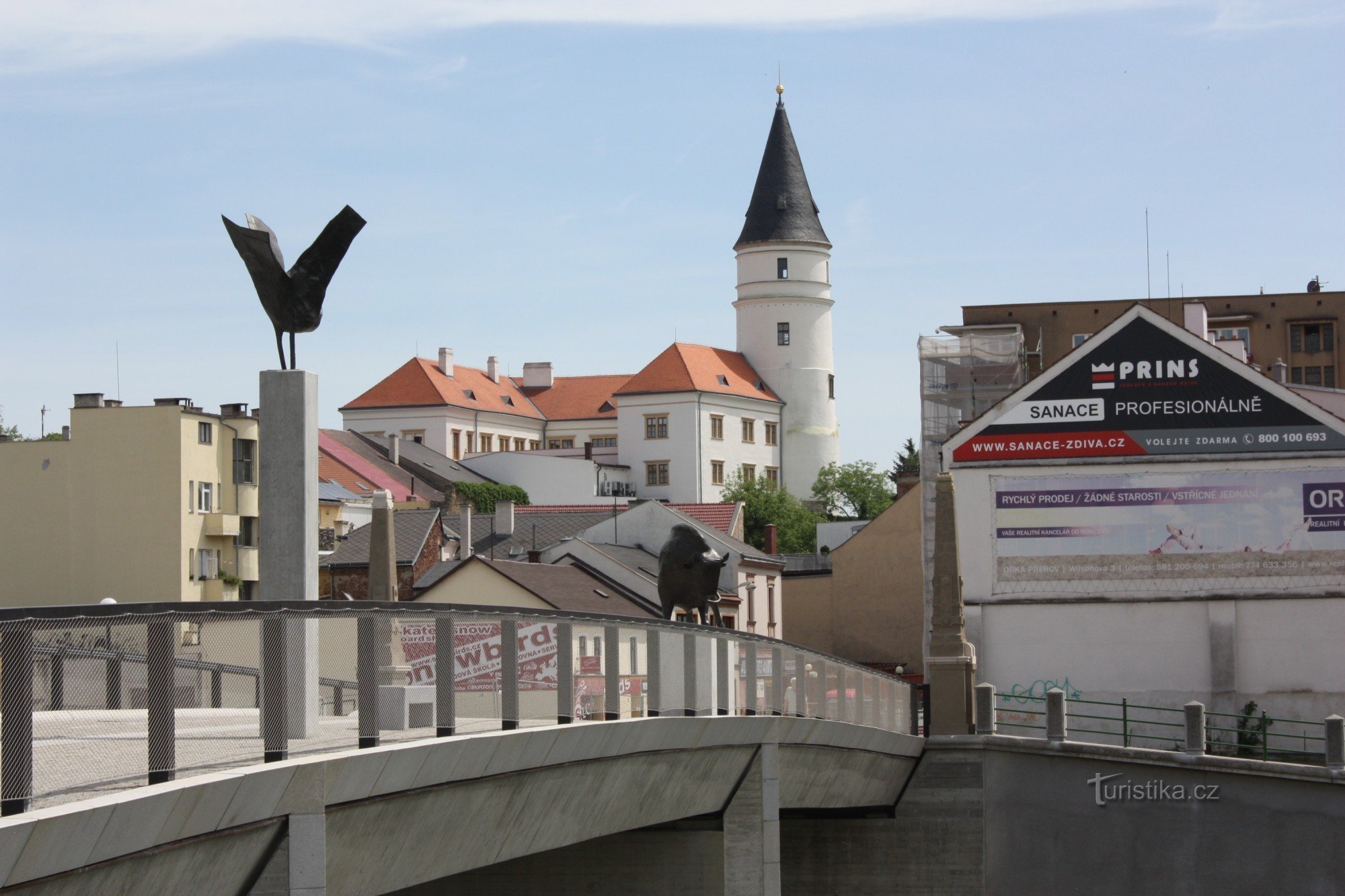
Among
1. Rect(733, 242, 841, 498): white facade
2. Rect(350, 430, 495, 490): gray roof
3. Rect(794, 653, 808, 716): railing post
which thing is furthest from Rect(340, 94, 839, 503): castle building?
Rect(794, 653, 808, 716): railing post

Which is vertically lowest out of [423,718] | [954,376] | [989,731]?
[989,731]

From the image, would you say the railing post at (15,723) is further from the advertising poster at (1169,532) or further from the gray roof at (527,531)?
the gray roof at (527,531)

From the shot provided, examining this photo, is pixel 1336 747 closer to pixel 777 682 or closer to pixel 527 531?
pixel 777 682

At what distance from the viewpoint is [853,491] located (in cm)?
13250

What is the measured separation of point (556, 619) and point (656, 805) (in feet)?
14.5

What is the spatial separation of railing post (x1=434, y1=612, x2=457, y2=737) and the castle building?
119 meters

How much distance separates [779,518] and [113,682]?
362ft

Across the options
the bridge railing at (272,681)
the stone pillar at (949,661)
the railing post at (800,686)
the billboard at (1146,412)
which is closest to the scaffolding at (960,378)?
the billboard at (1146,412)

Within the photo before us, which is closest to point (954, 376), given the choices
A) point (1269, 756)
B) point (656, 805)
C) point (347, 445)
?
point (1269, 756)

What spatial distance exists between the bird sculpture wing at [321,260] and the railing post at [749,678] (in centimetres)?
707

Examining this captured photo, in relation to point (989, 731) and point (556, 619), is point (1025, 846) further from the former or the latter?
point (556, 619)

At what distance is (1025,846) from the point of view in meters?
32.9

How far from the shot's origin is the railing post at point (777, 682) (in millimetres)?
23000

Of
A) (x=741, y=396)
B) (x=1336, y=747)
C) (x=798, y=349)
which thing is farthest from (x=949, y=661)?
(x=798, y=349)
